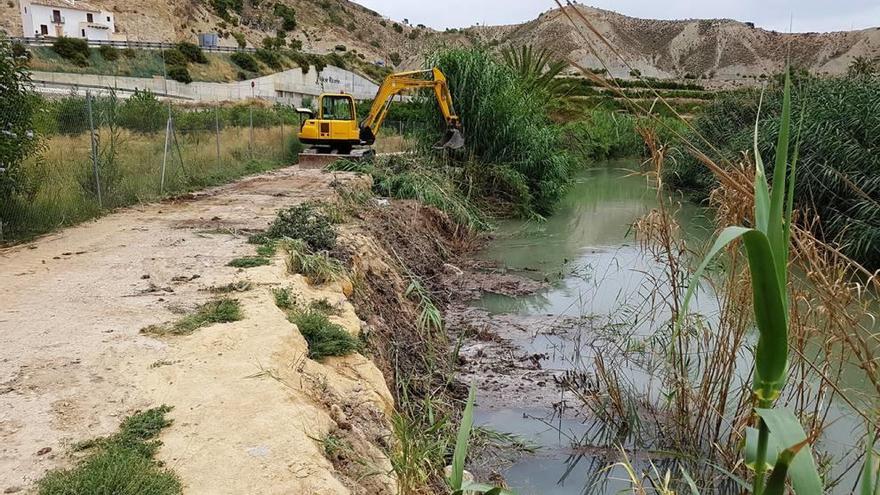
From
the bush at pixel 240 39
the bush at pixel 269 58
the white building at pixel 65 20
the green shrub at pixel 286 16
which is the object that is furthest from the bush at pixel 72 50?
the green shrub at pixel 286 16

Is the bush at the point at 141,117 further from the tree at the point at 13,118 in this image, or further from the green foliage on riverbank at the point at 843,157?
the green foliage on riverbank at the point at 843,157

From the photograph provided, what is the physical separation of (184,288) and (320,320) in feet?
5.31

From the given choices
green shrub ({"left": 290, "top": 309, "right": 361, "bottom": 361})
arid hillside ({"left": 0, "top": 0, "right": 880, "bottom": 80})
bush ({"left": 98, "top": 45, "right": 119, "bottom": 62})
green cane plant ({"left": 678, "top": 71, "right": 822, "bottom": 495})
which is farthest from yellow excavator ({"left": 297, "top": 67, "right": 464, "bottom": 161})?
arid hillside ({"left": 0, "top": 0, "right": 880, "bottom": 80})

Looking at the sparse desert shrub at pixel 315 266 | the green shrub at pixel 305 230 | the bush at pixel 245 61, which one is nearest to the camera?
the sparse desert shrub at pixel 315 266

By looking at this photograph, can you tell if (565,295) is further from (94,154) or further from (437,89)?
(94,154)

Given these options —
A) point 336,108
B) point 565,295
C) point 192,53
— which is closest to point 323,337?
point 565,295

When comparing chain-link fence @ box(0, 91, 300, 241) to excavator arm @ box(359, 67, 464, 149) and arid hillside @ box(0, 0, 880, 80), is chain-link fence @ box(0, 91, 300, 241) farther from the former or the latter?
arid hillside @ box(0, 0, 880, 80)

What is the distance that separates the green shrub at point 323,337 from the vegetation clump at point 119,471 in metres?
1.49

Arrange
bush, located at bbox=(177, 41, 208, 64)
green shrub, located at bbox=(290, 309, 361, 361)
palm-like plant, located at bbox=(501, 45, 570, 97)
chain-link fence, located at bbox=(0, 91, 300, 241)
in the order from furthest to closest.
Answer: bush, located at bbox=(177, 41, 208, 64)
palm-like plant, located at bbox=(501, 45, 570, 97)
chain-link fence, located at bbox=(0, 91, 300, 241)
green shrub, located at bbox=(290, 309, 361, 361)

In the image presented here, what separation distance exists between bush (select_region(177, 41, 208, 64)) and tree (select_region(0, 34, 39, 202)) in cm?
3860

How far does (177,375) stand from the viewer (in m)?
3.79

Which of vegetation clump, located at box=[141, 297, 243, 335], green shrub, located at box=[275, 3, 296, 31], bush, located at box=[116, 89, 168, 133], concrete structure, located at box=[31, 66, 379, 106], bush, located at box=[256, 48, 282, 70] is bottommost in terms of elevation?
vegetation clump, located at box=[141, 297, 243, 335]

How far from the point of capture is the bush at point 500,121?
49.4 ft

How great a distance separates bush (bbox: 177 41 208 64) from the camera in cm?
4253
